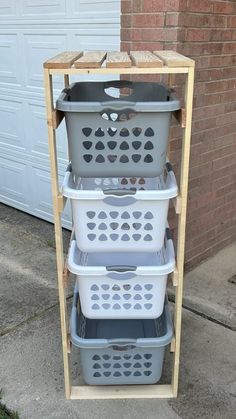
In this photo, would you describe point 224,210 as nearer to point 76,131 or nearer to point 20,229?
point 20,229

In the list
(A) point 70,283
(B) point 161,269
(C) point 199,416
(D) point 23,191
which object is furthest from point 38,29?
(C) point 199,416

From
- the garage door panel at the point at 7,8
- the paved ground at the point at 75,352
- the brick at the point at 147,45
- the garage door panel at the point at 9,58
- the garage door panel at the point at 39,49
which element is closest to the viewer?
the paved ground at the point at 75,352

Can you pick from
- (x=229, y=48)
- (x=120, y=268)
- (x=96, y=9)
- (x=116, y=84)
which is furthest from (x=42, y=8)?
(x=120, y=268)

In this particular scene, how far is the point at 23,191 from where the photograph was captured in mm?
4289

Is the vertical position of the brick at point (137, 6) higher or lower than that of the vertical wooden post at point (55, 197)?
higher

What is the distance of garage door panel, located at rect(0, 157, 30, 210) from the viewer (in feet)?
13.9

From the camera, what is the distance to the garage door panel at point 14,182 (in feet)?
13.9

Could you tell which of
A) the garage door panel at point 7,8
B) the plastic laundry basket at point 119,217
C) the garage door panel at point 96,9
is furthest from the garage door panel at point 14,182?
the plastic laundry basket at point 119,217

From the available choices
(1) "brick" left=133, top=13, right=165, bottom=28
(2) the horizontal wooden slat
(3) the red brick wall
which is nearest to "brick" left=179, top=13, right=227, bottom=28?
(3) the red brick wall

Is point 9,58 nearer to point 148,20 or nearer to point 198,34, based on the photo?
point 148,20

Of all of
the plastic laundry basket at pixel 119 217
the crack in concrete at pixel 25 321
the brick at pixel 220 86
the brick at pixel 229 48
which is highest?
the brick at pixel 229 48

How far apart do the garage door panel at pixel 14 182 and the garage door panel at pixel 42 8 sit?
4.30ft

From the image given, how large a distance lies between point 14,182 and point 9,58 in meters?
1.16

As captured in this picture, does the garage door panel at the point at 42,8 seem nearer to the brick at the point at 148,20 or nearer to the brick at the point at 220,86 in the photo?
the brick at the point at 148,20
